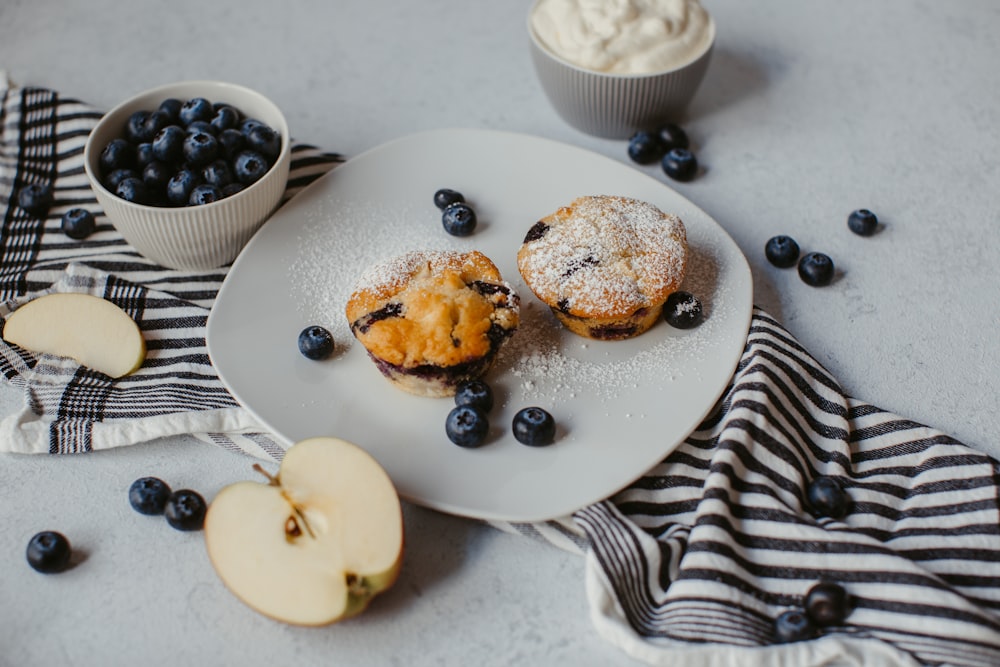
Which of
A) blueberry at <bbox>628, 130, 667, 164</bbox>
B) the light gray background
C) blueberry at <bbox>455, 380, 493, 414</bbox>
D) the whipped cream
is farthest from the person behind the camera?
blueberry at <bbox>628, 130, 667, 164</bbox>

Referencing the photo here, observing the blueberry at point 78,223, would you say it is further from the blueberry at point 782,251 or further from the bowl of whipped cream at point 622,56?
the blueberry at point 782,251

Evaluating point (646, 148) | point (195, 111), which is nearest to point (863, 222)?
point (646, 148)

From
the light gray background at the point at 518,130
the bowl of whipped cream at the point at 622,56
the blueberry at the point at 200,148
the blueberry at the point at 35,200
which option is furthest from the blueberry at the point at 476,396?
the blueberry at the point at 35,200

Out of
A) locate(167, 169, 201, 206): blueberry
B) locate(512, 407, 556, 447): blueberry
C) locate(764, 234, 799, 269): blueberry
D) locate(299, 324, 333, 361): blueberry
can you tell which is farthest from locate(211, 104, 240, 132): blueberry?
locate(764, 234, 799, 269): blueberry

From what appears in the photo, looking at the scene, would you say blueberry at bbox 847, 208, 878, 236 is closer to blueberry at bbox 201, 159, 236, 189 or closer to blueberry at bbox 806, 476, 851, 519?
blueberry at bbox 806, 476, 851, 519

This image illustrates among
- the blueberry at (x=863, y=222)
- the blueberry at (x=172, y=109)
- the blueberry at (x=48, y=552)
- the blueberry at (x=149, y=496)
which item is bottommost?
the blueberry at (x=48, y=552)

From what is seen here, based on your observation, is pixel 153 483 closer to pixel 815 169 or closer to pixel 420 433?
pixel 420 433

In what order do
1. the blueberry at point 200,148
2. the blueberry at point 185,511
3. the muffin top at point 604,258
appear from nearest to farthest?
the blueberry at point 185,511, the muffin top at point 604,258, the blueberry at point 200,148
